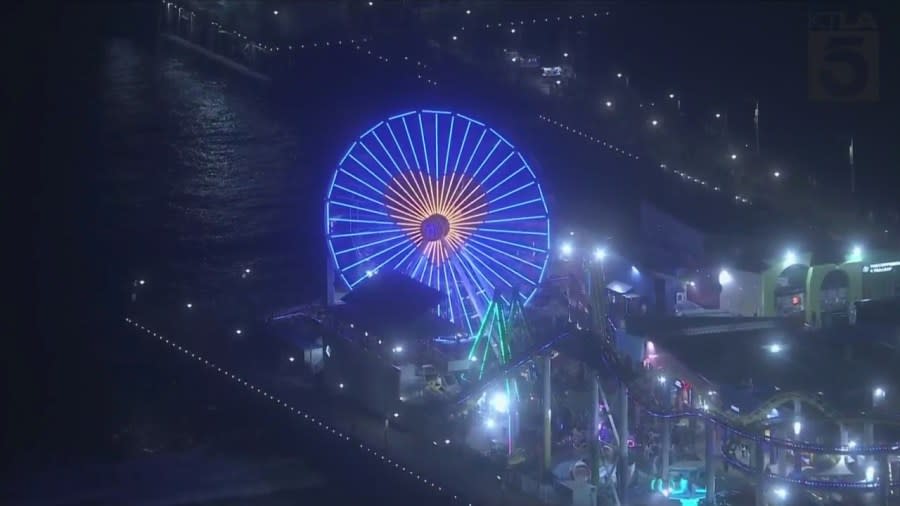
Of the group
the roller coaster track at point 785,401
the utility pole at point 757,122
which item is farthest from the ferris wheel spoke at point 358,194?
the utility pole at point 757,122

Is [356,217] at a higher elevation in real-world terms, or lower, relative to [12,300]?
higher

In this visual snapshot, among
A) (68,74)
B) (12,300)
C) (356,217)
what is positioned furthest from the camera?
(68,74)

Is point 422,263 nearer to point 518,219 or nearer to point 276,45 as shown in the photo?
point 518,219

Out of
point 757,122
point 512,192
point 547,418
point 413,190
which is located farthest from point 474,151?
point 757,122

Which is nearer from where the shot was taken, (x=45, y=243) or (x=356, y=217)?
(x=356, y=217)

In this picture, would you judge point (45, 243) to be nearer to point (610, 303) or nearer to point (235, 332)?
point (235, 332)

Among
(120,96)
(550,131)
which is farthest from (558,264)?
(120,96)

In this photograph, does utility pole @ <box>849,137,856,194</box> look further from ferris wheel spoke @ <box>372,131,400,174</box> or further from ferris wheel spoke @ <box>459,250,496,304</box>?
ferris wheel spoke @ <box>372,131,400,174</box>
